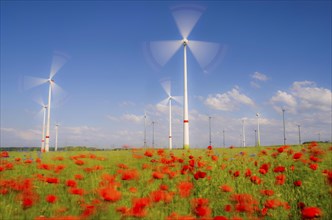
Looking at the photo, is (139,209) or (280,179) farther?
(280,179)

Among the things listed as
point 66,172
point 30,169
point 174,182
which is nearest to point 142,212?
point 174,182

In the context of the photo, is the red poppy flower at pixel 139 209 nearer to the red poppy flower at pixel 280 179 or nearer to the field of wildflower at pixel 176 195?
the field of wildflower at pixel 176 195

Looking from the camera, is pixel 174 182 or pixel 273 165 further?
pixel 273 165

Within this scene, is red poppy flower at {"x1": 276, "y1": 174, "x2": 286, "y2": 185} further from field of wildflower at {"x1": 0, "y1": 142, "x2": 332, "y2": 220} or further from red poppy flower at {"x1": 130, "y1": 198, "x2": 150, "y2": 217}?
red poppy flower at {"x1": 130, "y1": 198, "x2": 150, "y2": 217}

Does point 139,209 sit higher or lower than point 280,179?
lower

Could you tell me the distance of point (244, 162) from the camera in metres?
10.3

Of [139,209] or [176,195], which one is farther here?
[176,195]

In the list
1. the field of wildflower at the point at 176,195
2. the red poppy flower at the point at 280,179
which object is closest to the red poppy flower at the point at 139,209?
the field of wildflower at the point at 176,195

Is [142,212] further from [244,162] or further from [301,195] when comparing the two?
[244,162]

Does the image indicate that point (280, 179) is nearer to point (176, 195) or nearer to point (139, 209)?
point (176, 195)

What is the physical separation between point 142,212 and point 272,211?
124 inches

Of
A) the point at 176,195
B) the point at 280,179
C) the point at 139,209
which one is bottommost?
the point at 176,195

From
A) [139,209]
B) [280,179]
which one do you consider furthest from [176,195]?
[139,209]

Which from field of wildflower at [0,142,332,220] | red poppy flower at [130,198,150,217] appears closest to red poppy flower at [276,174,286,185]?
field of wildflower at [0,142,332,220]
